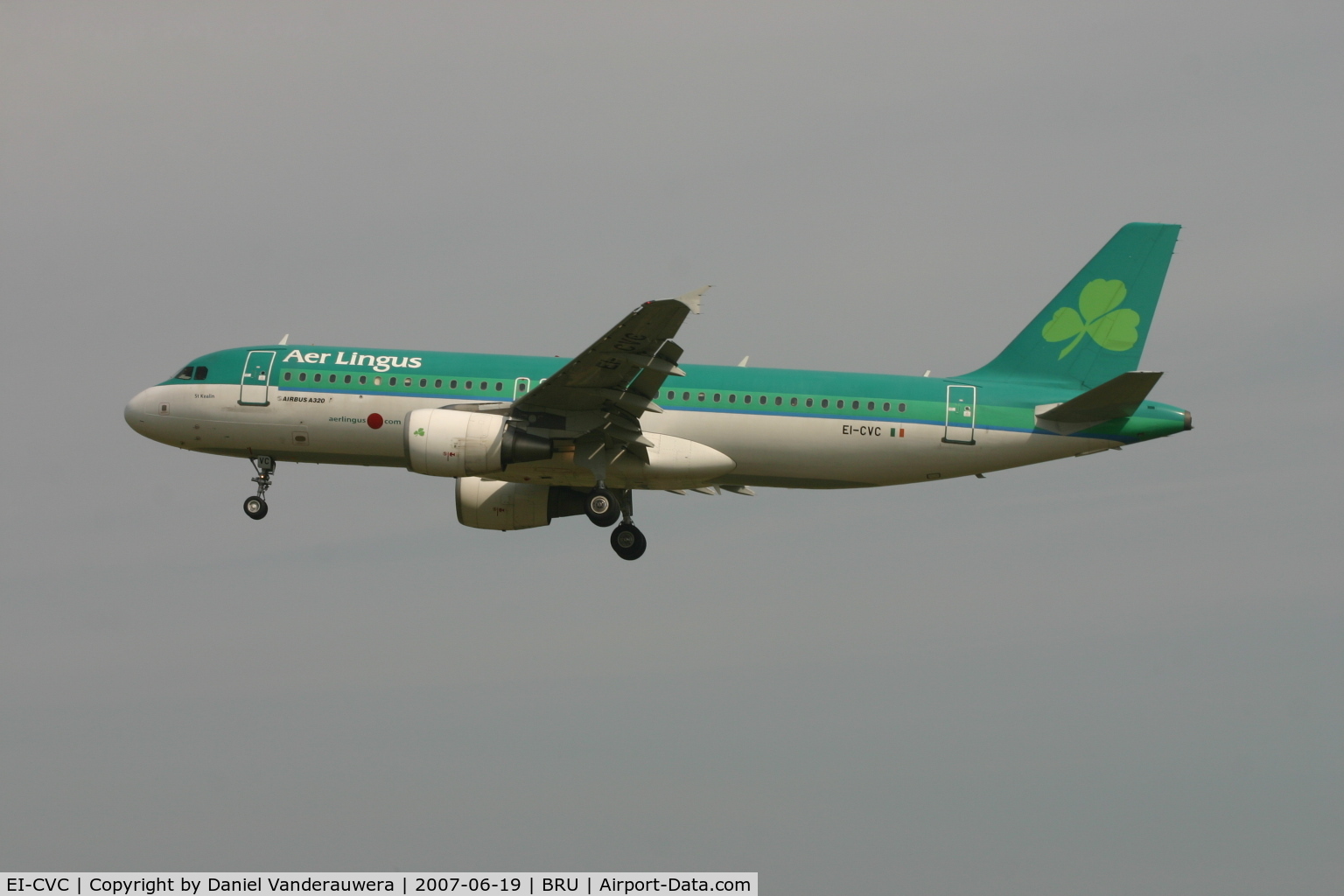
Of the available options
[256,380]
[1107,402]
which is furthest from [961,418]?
[256,380]

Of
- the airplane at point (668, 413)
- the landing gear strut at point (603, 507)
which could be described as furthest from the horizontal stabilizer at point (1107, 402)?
the landing gear strut at point (603, 507)

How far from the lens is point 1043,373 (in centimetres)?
3822

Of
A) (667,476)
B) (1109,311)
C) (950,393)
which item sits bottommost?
(667,476)

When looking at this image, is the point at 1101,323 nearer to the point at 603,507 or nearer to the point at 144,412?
the point at 603,507

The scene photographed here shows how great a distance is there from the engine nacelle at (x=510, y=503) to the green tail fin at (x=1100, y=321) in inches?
464

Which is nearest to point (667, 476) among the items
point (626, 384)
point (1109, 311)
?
point (626, 384)

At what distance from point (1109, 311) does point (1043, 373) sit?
8.95ft

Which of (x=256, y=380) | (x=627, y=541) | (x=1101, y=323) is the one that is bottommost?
(x=627, y=541)

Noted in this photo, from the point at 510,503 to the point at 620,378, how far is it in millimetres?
7225

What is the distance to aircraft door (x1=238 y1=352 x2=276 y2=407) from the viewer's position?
124ft

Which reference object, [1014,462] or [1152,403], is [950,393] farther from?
[1152,403]

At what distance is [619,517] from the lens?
37.4 m

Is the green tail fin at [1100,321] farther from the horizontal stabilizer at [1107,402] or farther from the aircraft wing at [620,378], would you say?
the aircraft wing at [620,378]

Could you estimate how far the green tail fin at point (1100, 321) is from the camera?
3834 centimetres
